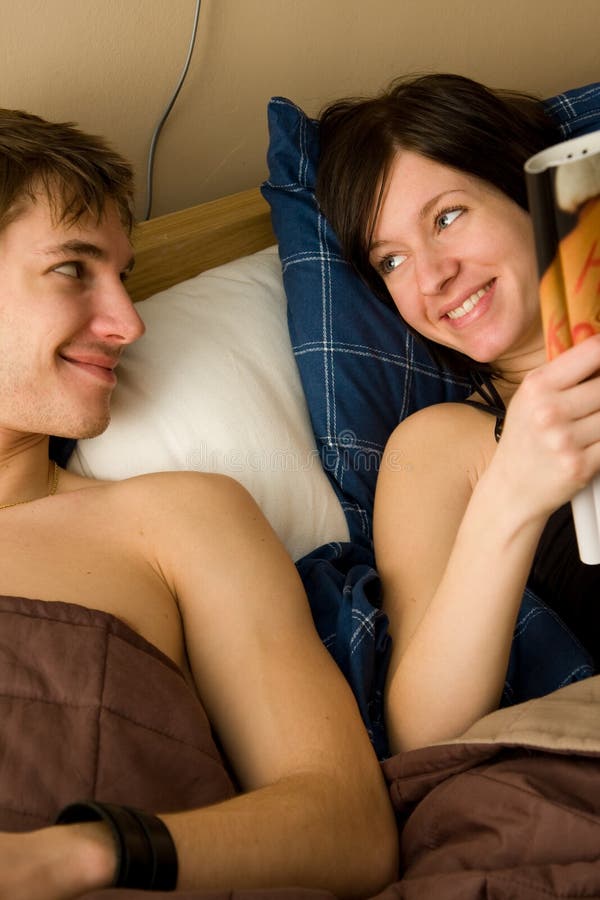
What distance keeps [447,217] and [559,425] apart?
1.82 feet

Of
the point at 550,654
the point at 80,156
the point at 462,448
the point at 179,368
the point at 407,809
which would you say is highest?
the point at 80,156

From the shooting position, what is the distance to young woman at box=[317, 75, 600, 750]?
3.63 feet

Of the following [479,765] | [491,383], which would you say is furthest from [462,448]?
[479,765]

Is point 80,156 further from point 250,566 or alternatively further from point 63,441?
point 250,566

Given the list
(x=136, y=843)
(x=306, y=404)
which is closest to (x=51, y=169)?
(x=306, y=404)

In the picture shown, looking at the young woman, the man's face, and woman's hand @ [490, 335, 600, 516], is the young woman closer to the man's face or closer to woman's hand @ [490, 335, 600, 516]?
woman's hand @ [490, 335, 600, 516]

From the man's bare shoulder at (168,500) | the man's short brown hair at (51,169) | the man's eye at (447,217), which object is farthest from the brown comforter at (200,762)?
the man's eye at (447,217)

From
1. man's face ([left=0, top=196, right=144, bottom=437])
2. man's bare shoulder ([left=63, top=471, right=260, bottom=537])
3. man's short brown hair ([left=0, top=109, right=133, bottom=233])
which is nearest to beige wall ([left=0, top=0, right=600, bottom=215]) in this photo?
man's short brown hair ([left=0, top=109, right=133, bottom=233])

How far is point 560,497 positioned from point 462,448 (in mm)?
445

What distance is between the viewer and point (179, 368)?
1495mm

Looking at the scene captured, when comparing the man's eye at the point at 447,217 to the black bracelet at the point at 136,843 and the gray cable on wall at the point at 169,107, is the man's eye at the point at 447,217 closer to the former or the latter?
the gray cable on wall at the point at 169,107

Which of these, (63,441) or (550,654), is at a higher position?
(63,441)

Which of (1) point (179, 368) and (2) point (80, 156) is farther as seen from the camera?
(1) point (179, 368)

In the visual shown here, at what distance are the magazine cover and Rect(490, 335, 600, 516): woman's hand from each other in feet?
0.07
